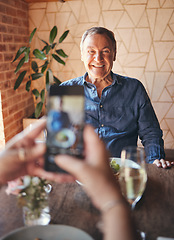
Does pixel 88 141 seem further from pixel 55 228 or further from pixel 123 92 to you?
pixel 123 92

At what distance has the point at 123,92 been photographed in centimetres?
181

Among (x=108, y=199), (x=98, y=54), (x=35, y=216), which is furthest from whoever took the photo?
(x=98, y=54)

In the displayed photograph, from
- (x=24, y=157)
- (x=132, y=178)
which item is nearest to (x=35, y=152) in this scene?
(x=24, y=157)

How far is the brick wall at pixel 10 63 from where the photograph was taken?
2.59 metres

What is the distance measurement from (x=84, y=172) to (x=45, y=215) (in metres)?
0.44

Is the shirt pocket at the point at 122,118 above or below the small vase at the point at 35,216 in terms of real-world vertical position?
above

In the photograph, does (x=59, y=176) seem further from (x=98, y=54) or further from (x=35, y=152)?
(x=98, y=54)

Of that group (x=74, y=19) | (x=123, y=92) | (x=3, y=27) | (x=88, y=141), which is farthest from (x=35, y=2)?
(x=88, y=141)

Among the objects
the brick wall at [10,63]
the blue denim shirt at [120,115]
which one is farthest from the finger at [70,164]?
the brick wall at [10,63]

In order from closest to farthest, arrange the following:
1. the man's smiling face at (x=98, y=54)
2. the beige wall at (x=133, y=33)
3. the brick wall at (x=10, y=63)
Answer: the man's smiling face at (x=98, y=54) → the brick wall at (x=10, y=63) → the beige wall at (x=133, y=33)

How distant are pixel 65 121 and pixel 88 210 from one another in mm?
512

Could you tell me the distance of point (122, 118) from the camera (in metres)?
1.74

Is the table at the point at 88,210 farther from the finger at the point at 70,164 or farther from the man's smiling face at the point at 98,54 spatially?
the man's smiling face at the point at 98,54

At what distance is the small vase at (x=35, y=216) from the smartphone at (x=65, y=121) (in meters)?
0.30
